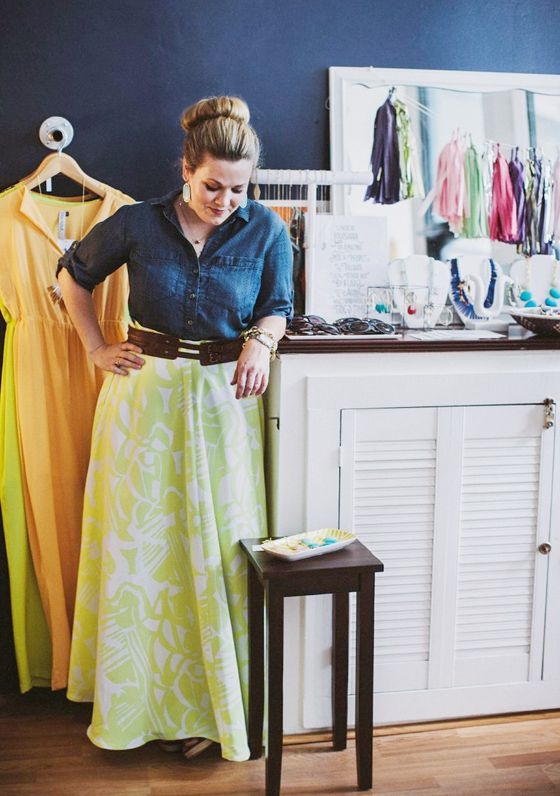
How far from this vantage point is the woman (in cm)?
213

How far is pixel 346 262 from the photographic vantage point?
104 inches

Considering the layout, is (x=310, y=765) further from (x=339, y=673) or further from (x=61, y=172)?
(x=61, y=172)

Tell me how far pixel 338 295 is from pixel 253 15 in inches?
35.2

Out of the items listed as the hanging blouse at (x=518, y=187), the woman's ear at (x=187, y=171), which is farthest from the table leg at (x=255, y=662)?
the hanging blouse at (x=518, y=187)

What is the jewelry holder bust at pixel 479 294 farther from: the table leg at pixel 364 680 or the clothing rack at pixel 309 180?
the table leg at pixel 364 680

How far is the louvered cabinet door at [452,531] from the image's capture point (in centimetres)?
228

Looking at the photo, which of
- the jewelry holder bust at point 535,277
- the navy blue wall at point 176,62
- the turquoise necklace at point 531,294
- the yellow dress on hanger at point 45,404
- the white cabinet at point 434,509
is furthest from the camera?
the jewelry holder bust at point 535,277

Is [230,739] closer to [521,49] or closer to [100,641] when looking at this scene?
[100,641]

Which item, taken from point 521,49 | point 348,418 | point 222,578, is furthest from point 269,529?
point 521,49

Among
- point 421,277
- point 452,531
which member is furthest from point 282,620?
point 421,277

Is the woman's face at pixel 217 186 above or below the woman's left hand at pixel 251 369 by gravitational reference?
above

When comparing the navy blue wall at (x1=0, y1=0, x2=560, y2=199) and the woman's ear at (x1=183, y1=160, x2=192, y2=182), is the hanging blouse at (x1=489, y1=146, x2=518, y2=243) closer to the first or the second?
the navy blue wall at (x1=0, y1=0, x2=560, y2=199)

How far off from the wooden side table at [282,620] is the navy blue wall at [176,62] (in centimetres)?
127

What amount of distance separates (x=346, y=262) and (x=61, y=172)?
88 cm
